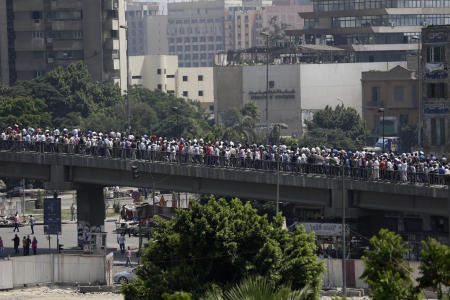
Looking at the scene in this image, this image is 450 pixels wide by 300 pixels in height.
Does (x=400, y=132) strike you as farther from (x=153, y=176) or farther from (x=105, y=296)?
(x=105, y=296)

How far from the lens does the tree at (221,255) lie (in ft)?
190

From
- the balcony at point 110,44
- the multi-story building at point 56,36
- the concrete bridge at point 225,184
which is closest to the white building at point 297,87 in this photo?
the balcony at point 110,44

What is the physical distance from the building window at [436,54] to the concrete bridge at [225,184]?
13400 mm

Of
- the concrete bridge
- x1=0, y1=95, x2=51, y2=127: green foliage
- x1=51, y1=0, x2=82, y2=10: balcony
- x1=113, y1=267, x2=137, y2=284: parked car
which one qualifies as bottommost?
x1=113, y1=267, x2=137, y2=284: parked car

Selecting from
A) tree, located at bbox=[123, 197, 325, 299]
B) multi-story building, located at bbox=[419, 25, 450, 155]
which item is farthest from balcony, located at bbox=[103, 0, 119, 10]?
tree, located at bbox=[123, 197, 325, 299]

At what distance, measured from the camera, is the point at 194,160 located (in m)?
88.2

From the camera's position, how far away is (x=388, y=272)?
104 ft

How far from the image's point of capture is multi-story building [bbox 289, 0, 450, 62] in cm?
18925

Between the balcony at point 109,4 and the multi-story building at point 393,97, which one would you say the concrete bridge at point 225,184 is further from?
the balcony at point 109,4

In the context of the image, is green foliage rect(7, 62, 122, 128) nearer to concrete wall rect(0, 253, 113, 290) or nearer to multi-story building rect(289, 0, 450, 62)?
multi-story building rect(289, 0, 450, 62)

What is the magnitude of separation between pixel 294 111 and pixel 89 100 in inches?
1024

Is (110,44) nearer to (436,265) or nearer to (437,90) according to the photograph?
(437,90)

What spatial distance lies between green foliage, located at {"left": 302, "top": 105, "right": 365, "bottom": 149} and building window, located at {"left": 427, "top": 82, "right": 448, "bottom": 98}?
63.4m

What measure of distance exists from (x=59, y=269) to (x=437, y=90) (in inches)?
1237
